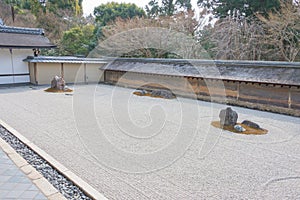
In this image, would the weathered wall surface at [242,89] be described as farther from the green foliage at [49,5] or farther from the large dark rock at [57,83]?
the green foliage at [49,5]

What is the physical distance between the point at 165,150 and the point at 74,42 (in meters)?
17.7

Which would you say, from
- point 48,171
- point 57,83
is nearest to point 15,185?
point 48,171

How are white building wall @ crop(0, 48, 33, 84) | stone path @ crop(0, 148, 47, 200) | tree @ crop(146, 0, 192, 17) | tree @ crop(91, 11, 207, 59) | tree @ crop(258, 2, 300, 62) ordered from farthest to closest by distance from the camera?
tree @ crop(146, 0, 192, 17) < tree @ crop(91, 11, 207, 59) < white building wall @ crop(0, 48, 33, 84) < tree @ crop(258, 2, 300, 62) < stone path @ crop(0, 148, 47, 200)

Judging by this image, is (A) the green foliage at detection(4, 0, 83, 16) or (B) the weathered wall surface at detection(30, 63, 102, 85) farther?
(A) the green foliage at detection(4, 0, 83, 16)

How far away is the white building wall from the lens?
1223 centimetres

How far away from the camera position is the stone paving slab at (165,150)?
2.87 meters

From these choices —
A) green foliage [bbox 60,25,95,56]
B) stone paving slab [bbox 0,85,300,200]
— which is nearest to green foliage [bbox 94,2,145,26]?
green foliage [bbox 60,25,95,56]

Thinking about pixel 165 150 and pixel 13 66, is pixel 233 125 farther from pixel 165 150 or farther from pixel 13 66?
pixel 13 66

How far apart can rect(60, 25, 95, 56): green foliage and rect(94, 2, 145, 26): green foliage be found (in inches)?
140

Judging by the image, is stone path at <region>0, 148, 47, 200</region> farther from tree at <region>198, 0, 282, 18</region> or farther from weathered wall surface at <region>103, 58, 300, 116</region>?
tree at <region>198, 0, 282, 18</region>

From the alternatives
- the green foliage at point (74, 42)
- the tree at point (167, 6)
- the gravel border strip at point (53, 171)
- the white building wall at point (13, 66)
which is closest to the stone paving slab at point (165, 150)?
the gravel border strip at point (53, 171)

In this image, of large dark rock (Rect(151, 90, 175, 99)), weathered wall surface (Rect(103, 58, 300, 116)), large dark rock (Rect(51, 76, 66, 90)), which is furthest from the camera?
large dark rock (Rect(51, 76, 66, 90))

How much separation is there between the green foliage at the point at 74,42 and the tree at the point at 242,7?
10682 mm

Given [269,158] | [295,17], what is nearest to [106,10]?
[295,17]
